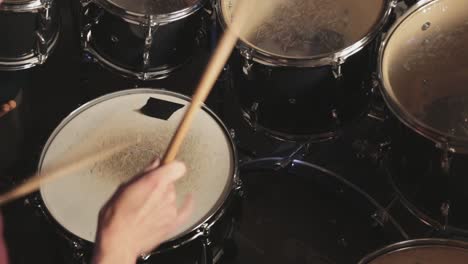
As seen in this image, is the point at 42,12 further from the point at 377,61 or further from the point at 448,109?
the point at 448,109

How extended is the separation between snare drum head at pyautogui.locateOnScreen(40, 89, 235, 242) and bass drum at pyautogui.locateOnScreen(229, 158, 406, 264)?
1.11ft

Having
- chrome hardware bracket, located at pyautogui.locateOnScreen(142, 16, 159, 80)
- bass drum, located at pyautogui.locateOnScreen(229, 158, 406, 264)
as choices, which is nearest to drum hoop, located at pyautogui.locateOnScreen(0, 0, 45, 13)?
chrome hardware bracket, located at pyautogui.locateOnScreen(142, 16, 159, 80)

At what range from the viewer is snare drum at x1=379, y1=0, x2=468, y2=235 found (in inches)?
57.4

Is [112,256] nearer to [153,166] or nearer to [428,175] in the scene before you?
[153,166]

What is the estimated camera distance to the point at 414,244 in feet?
4.64

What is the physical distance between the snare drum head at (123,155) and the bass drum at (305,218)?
339mm

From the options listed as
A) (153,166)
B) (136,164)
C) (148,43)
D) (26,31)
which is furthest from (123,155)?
(26,31)

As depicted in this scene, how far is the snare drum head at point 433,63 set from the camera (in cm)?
164

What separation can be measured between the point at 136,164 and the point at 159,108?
0.59 ft

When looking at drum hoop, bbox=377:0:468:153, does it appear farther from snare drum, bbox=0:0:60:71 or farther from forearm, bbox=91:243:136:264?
snare drum, bbox=0:0:60:71

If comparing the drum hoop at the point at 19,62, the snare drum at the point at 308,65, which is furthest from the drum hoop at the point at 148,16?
the drum hoop at the point at 19,62

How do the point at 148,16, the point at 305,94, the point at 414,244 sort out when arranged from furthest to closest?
the point at 148,16, the point at 305,94, the point at 414,244

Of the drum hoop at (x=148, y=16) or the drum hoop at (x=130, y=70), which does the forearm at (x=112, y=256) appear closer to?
the drum hoop at (x=148, y=16)

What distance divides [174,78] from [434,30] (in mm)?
968
